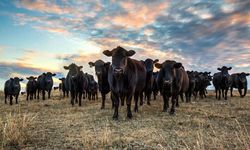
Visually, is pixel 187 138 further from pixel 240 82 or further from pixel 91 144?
pixel 240 82

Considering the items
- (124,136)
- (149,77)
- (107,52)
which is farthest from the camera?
(149,77)

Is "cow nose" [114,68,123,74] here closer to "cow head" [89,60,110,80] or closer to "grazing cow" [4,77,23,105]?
"cow head" [89,60,110,80]

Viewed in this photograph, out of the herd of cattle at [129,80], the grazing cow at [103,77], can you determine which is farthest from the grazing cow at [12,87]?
the grazing cow at [103,77]

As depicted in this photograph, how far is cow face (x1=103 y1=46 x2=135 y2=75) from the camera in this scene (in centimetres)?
1266

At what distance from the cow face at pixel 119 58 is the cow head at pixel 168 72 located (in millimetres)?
2375

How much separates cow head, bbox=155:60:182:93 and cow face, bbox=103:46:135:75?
237 centimetres

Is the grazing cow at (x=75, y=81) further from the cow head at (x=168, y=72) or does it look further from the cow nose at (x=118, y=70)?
the cow nose at (x=118, y=70)

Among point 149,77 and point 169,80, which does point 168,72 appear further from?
point 149,77

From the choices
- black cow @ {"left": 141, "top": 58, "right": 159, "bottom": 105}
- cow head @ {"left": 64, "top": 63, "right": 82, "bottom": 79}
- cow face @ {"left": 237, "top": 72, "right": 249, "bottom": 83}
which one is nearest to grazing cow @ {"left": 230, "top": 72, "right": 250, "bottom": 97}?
cow face @ {"left": 237, "top": 72, "right": 249, "bottom": 83}

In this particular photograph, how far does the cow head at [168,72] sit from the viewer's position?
15.1 metres

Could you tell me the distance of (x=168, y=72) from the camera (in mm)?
15281

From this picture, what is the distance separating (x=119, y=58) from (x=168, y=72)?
311 cm

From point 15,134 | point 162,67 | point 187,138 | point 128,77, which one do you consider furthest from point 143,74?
point 15,134

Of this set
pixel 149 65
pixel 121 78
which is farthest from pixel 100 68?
pixel 121 78
